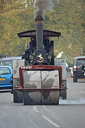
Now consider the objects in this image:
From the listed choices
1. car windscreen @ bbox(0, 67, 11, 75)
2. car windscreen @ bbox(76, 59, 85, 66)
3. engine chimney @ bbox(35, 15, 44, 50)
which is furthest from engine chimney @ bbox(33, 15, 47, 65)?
car windscreen @ bbox(76, 59, 85, 66)

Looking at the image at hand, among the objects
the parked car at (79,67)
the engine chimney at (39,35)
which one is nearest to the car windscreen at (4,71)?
the engine chimney at (39,35)

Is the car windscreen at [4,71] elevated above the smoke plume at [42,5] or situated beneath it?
situated beneath

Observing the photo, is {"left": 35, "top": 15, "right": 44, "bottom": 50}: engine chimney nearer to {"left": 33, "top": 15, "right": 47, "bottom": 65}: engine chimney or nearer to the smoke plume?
{"left": 33, "top": 15, "right": 47, "bottom": 65}: engine chimney

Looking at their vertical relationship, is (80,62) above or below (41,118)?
above

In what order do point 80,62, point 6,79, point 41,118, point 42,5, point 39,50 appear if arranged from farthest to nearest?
point 80,62
point 6,79
point 42,5
point 39,50
point 41,118

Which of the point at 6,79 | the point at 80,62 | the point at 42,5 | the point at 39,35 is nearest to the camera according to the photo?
the point at 39,35

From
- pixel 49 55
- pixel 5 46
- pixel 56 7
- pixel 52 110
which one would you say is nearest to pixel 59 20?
pixel 56 7

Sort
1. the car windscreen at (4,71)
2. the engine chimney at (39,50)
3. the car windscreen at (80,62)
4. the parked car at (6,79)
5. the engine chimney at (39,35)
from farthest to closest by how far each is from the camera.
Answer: the car windscreen at (80,62) → the car windscreen at (4,71) → the parked car at (6,79) → the engine chimney at (39,35) → the engine chimney at (39,50)

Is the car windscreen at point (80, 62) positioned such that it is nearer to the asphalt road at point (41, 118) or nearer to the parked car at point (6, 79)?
the parked car at point (6, 79)

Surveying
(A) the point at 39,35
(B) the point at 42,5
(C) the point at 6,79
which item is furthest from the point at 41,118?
(C) the point at 6,79

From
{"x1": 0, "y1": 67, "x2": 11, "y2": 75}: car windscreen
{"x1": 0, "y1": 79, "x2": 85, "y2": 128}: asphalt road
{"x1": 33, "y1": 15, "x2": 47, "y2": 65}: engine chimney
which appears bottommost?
{"x1": 0, "y1": 79, "x2": 85, "y2": 128}: asphalt road

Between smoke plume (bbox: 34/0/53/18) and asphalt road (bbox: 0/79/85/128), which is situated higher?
smoke plume (bbox: 34/0/53/18)

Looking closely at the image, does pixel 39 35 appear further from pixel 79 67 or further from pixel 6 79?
pixel 79 67

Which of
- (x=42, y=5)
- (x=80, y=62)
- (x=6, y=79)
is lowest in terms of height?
(x=6, y=79)
